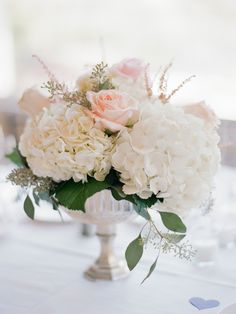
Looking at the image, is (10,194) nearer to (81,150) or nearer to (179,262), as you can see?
A: (179,262)

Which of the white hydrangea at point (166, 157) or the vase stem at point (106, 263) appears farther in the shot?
the vase stem at point (106, 263)

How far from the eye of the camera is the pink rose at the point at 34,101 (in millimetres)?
1310

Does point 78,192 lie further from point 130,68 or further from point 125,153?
point 130,68

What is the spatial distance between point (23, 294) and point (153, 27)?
51.5 inches

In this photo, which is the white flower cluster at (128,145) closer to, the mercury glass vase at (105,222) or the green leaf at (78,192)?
the green leaf at (78,192)

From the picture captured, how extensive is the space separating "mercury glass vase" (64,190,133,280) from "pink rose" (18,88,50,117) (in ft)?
0.74

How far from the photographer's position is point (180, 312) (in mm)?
1185

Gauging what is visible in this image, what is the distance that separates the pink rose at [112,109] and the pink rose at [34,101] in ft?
0.62

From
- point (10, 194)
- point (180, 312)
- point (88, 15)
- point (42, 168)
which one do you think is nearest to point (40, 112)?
point (42, 168)

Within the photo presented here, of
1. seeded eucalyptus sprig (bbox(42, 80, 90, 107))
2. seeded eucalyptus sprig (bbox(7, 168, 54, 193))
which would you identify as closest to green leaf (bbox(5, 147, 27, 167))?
seeded eucalyptus sprig (bbox(7, 168, 54, 193))

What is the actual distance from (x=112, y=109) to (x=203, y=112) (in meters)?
0.20

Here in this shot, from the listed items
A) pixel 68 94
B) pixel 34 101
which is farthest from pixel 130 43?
pixel 68 94

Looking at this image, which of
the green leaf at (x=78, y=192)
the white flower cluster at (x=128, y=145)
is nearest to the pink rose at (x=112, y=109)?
the white flower cluster at (x=128, y=145)

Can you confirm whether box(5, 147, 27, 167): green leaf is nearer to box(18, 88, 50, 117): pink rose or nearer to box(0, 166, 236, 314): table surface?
box(18, 88, 50, 117): pink rose
